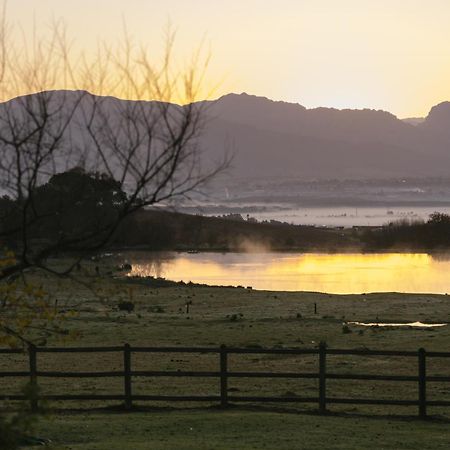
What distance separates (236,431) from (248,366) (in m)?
13.9

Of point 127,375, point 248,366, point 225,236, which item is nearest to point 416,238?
point 225,236

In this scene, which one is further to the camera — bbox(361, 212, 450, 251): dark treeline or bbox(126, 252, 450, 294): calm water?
bbox(361, 212, 450, 251): dark treeline

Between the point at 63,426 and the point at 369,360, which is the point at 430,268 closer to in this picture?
the point at 369,360

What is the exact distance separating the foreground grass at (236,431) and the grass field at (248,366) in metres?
0.02

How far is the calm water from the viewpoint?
91.5m

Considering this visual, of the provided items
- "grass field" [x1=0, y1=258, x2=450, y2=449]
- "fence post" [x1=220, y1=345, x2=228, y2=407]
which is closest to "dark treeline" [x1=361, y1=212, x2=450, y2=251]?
"grass field" [x1=0, y1=258, x2=450, y2=449]

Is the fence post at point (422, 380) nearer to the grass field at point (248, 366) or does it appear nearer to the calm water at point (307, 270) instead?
the grass field at point (248, 366)

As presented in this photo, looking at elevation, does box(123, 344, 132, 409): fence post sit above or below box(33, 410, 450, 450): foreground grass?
above

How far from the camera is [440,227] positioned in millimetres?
164000

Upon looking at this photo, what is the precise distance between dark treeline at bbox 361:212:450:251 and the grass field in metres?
87.6

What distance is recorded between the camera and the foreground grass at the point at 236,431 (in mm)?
19500

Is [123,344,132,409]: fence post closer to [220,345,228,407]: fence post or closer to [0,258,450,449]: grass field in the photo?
[0,258,450,449]: grass field

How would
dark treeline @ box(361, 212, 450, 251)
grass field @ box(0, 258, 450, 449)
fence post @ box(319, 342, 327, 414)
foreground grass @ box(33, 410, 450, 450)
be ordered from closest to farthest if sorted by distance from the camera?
foreground grass @ box(33, 410, 450, 450) → grass field @ box(0, 258, 450, 449) → fence post @ box(319, 342, 327, 414) → dark treeline @ box(361, 212, 450, 251)

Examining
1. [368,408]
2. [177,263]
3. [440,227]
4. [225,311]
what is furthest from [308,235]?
[368,408]
